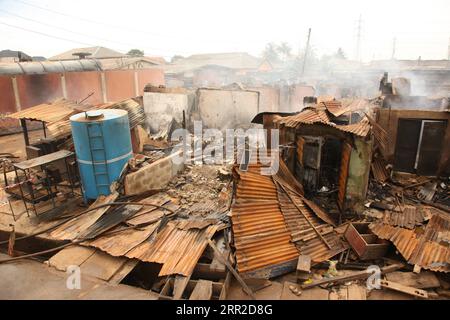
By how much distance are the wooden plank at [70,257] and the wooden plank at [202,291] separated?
2571 millimetres

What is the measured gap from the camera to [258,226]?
607 centimetres

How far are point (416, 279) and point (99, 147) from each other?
7.77 m

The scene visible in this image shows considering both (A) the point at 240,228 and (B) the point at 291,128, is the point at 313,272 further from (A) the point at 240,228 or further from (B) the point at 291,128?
(B) the point at 291,128

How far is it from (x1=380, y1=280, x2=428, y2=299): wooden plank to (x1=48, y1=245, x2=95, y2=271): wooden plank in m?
5.62

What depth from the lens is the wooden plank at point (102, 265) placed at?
5829mm

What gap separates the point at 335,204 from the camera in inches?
303

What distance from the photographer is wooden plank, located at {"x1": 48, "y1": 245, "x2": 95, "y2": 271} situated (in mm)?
6102

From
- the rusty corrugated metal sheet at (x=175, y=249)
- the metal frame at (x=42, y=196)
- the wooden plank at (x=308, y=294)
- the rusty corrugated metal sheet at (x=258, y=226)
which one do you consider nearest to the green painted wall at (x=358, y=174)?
the rusty corrugated metal sheet at (x=258, y=226)

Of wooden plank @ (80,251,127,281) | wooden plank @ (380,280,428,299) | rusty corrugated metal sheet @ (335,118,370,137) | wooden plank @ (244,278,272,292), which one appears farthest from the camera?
rusty corrugated metal sheet @ (335,118,370,137)

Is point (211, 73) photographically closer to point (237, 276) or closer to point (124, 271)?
point (124, 271)

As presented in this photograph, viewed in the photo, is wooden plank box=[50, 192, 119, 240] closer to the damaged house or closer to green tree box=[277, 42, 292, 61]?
the damaged house

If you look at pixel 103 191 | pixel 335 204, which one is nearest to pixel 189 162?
pixel 103 191

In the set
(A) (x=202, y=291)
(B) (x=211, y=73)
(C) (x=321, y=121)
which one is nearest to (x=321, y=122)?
(C) (x=321, y=121)

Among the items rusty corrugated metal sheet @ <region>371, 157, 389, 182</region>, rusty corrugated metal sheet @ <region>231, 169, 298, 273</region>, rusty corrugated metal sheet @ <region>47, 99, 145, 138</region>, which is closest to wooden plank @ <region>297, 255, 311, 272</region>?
rusty corrugated metal sheet @ <region>231, 169, 298, 273</region>
